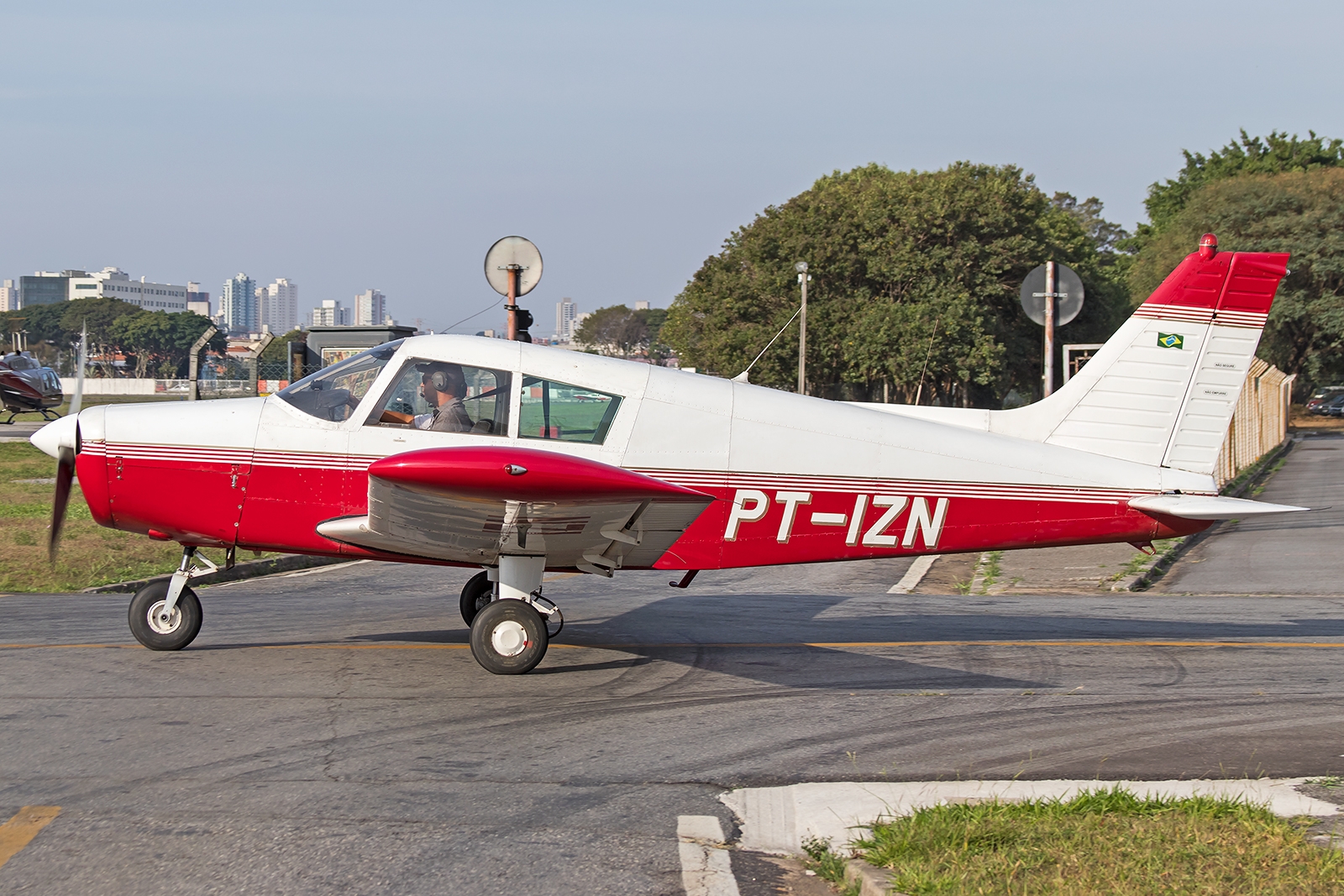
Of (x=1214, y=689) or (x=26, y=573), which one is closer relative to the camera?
(x=1214, y=689)

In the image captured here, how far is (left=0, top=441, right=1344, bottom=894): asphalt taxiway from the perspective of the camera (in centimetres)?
457

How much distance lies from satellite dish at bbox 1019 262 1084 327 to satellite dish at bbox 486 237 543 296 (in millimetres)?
5664

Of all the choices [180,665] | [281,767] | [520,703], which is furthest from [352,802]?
[180,665]

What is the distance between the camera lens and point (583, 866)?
14.5ft

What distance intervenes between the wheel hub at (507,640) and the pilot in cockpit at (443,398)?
52.2 inches

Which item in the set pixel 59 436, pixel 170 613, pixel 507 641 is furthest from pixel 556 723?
pixel 59 436

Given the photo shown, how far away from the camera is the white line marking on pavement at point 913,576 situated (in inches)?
509

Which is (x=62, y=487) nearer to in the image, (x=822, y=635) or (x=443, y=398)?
(x=443, y=398)

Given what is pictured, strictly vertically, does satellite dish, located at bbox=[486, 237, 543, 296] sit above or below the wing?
above

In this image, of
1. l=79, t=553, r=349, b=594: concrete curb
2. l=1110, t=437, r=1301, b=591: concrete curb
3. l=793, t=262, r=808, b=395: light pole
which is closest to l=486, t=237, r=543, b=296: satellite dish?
l=79, t=553, r=349, b=594: concrete curb

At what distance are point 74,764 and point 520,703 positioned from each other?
95.8 inches

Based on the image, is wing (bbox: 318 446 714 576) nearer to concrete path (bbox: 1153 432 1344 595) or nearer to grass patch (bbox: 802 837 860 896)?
grass patch (bbox: 802 837 860 896)

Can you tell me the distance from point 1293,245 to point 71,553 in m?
64.3

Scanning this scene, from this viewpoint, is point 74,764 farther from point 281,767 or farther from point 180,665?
point 180,665
